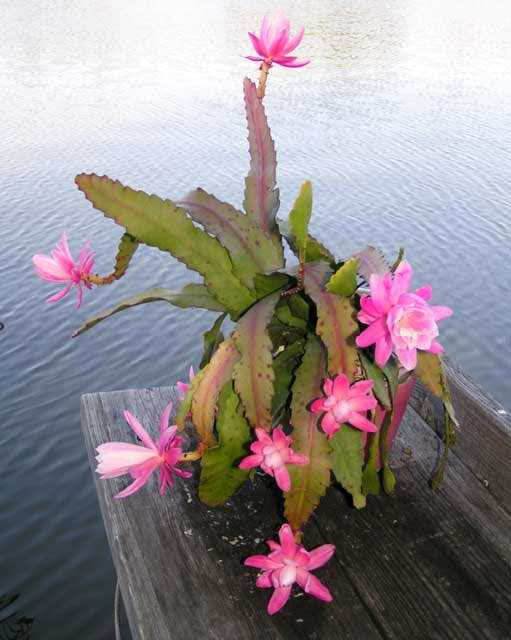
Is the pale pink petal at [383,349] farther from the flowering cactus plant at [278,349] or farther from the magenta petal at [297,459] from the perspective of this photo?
the magenta petal at [297,459]

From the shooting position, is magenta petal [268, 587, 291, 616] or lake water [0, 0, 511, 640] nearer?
magenta petal [268, 587, 291, 616]

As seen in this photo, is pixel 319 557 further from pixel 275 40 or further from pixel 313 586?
pixel 275 40

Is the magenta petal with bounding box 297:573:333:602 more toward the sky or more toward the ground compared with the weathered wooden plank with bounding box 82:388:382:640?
more toward the sky

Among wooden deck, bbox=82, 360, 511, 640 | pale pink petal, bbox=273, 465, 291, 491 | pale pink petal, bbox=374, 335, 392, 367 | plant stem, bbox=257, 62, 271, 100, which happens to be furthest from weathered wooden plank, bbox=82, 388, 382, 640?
plant stem, bbox=257, 62, 271, 100

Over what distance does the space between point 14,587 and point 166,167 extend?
14.3ft

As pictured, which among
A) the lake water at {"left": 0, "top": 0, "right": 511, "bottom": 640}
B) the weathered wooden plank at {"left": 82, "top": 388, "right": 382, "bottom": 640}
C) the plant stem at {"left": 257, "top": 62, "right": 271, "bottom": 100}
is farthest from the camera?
the lake water at {"left": 0, "top": 0, "right": 511, "bottom": 640}

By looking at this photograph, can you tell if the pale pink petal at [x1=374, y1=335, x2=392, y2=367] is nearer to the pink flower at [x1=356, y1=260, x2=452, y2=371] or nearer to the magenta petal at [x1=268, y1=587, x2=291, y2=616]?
the pink flower at [x1=356, y1=260, x2=452, y2=371]

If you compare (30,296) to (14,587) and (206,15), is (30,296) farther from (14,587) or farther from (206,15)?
(206,15)

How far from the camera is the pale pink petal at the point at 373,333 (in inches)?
32.6

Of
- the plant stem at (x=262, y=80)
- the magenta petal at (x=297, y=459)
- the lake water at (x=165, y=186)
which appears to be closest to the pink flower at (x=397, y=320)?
the magenta petal at (x=297, y=459)

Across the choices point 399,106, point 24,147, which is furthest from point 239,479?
point 399,106

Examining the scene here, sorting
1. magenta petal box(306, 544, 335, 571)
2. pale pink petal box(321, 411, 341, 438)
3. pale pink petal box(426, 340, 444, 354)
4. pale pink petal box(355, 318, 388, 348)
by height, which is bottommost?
magenta petal box(306, 544, 335, 571)

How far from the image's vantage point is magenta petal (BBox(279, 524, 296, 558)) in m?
0.82

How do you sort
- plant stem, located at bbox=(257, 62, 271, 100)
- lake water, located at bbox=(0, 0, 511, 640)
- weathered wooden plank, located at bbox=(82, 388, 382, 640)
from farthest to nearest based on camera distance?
lake water, located at bbox=(0, 0, 511, 640)
plant stem, located at bbox=(257, 62, 271, 100)
weathered wooden plank, located at bbox=(82, 388, 382, 640)
